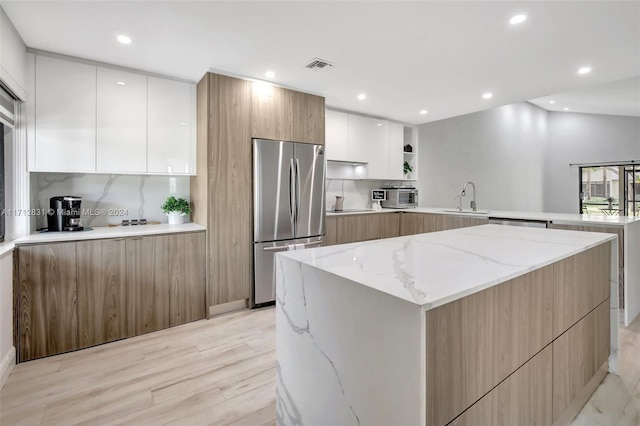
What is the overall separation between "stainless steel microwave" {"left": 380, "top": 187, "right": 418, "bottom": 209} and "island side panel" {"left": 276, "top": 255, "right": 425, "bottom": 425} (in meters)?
4.01

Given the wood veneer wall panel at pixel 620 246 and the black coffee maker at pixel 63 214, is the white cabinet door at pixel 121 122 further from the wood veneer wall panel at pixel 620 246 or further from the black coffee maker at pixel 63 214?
the wood veneer wall panel at pixel 620 246

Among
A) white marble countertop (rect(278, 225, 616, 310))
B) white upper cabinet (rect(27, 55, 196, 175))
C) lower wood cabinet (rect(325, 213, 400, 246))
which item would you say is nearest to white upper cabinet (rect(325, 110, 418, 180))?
lower wood cabinet (rect(325, 213, 400, 246))

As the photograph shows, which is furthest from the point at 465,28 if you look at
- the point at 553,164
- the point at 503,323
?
the point at 553,164

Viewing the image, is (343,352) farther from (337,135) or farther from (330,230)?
(337,135)

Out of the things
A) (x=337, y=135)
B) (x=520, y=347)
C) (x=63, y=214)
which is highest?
(x=337, y=135)

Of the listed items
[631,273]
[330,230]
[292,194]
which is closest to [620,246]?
[631,273]

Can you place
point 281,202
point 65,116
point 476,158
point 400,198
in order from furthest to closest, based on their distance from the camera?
1. point 476,158
2. point 400,198
3. point 281,202
4. point 65,116

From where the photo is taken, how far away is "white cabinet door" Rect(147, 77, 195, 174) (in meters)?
3.13

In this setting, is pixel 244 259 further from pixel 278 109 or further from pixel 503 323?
pixel 503 323

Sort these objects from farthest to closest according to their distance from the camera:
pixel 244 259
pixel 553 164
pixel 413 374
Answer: pixel 553 164 < pixel 244 259 < pixel 413 374

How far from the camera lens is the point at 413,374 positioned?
0.86 m

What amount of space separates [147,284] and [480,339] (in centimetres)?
272

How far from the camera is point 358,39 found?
8.30 ft

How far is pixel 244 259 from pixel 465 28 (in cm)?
283
